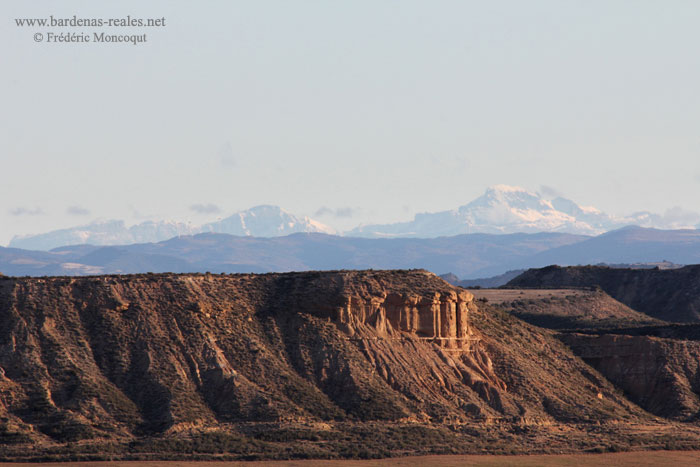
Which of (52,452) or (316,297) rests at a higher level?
(316,297)

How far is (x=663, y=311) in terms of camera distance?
18375 cm

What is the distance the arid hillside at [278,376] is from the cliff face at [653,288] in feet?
292

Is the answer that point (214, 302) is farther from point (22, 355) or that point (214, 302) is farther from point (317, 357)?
point (22, 355)

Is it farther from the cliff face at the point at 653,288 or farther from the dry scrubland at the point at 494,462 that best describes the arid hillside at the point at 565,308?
the dry scrubland at the point at 494,462

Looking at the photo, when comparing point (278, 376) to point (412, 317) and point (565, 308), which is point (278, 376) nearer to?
point (412, 317)

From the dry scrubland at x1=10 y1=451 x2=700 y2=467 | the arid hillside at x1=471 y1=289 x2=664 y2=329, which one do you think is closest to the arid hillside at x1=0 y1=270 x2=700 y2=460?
the dry scrubland at x1=10 y1=451 x2=700 y2=467

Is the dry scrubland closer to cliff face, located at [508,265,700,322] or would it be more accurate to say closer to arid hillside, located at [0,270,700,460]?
arid hillside, located at [0,270,700,460]

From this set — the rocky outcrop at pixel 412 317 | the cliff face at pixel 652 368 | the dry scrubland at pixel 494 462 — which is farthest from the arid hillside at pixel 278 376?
the cliff face at pixel 652 368

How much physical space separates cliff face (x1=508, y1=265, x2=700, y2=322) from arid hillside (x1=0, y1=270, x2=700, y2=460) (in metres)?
89.1

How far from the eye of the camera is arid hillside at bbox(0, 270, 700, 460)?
77.1 m

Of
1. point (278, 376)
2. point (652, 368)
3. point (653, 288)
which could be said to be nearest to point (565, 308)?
point (653, 288)

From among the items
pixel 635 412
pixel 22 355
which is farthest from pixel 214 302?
pixel 635 412

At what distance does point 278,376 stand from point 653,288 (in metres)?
121

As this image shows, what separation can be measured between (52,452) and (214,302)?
18342 millimetres
